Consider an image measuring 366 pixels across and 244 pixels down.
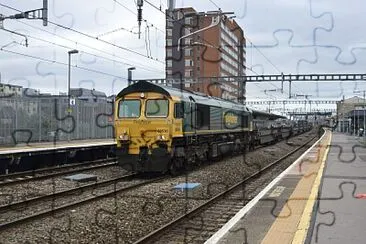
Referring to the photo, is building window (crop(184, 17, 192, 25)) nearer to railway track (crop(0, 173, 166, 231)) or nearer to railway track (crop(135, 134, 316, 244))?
railway track (crop(0, 173, 166, 231))

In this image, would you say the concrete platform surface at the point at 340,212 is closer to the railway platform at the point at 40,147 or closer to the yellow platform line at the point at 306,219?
the yellow platform line at the point at 306,219

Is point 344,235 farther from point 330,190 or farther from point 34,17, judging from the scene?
point 34,17

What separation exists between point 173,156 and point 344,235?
10.6 metres

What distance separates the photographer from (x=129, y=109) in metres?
18.9

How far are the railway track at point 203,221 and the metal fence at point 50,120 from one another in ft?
62.4

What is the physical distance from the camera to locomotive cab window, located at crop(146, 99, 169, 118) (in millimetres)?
18469

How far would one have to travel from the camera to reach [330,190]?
1357 cm

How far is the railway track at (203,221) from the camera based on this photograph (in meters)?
9.28

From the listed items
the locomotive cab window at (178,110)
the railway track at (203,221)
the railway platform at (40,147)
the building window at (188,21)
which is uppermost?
the building window at (188,21)

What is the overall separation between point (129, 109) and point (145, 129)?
103cm

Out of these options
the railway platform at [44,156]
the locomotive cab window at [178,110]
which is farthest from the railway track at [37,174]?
the locomotive cab window at [178,110]

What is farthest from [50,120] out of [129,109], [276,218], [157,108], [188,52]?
[276,218]

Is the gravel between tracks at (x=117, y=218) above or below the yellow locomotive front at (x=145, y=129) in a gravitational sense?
below

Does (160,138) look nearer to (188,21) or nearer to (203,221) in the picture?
(203,221)
